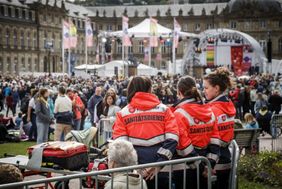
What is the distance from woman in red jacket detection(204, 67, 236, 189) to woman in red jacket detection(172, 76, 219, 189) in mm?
187

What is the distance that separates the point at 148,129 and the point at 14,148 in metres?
9.78

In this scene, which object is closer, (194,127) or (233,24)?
(194,127)

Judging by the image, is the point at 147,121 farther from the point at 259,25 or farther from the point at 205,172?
the point at 259,25

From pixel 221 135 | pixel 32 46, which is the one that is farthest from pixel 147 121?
pixel 32 46

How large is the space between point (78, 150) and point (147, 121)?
159cm

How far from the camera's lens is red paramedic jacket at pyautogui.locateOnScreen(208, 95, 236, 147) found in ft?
21.4

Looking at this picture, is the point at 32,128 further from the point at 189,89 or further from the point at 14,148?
the point at 189,89

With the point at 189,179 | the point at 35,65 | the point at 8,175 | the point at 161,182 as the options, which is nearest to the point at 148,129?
the point at 161,182

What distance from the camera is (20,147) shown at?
601 inches

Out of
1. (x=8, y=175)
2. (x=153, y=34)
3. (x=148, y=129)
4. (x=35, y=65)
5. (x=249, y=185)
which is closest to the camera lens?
(x=8, y=175)

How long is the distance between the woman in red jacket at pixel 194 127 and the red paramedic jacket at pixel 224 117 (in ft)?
0.55

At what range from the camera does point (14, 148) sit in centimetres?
1505

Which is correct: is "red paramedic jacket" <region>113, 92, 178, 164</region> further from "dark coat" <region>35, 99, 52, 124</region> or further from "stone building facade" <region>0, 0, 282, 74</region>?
"stone building facade" <region>0, 0, 282, 74</region>

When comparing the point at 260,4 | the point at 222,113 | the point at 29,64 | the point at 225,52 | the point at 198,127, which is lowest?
the point at 29,64
